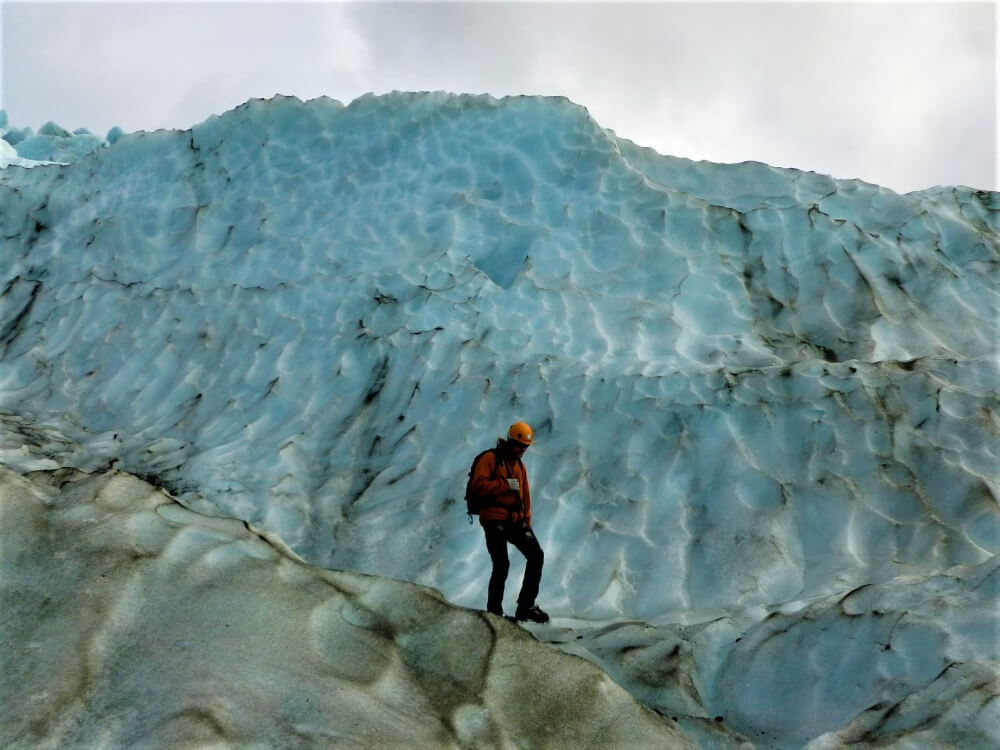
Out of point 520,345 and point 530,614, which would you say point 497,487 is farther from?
point 520,345

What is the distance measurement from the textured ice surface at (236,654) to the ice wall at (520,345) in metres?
1.89

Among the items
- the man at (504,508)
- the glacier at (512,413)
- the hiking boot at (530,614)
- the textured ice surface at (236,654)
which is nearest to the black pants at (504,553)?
the man at (504,508)

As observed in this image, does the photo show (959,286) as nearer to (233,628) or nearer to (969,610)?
(969,610)

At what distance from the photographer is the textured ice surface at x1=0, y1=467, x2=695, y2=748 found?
3195mm

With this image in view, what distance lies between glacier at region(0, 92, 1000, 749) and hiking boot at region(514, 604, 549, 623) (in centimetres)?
17

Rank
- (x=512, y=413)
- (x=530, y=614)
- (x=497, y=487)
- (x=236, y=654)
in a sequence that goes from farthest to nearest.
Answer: (x=512, y=413), (x=530, y=614), (x=497, y=487), (x=236, y=654)

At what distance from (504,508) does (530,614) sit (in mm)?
633

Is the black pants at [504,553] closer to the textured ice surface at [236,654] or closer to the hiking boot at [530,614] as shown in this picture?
the hiking boot at [530,614]

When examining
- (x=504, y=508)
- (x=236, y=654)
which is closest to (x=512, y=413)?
(x=504, y=508)

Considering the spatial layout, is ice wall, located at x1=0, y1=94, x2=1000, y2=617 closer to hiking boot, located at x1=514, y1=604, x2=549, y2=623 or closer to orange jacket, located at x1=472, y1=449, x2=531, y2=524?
hiking boot, located at x1=514, y1=604, x2=549, y2=623

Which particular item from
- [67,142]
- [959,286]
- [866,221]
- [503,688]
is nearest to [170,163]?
[866,221]

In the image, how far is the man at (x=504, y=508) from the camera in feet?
16.6

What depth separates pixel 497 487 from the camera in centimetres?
505

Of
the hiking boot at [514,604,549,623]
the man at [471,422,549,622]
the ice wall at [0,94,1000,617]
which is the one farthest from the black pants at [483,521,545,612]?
the ice wall at [0,94,1000,617]
